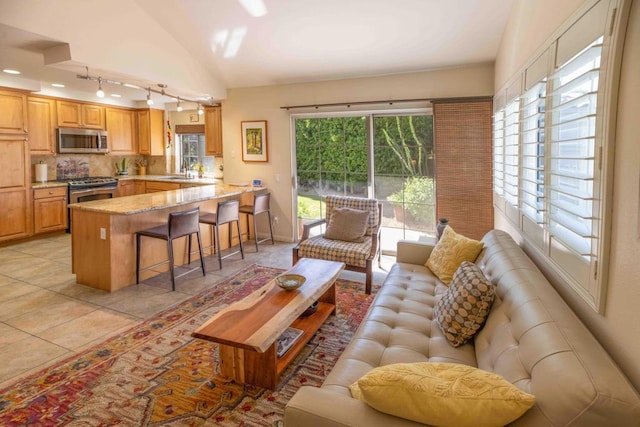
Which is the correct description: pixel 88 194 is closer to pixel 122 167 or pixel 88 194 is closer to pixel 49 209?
pixel 49 209

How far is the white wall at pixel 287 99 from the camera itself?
4738 millimetres

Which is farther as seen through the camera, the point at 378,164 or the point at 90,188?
the point at 90,188

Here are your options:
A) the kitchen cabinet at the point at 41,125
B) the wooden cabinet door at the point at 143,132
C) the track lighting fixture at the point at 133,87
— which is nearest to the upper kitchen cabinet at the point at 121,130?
the wooden cabinet door at the point at 143,132

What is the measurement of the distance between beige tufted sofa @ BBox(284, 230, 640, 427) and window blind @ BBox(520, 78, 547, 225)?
1.00ft

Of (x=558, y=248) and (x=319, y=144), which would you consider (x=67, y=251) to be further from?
(x=558, y=248)

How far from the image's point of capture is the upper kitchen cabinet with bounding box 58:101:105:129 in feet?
21.7

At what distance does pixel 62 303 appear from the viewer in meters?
3.62

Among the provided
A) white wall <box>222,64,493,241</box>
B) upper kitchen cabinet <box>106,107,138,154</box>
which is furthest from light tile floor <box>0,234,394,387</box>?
upper kitchen cabinet <box>106,107,138,154</box>

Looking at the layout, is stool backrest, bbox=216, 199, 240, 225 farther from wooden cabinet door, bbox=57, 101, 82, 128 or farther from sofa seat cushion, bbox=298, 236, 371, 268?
wooden cabinet door, bbox=57, 101, 82, 128

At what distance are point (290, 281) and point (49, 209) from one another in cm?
559

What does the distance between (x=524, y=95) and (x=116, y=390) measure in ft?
11.2

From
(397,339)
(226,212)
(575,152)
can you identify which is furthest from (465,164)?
(397,339)

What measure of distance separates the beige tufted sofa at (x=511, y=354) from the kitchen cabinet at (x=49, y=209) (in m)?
6.13

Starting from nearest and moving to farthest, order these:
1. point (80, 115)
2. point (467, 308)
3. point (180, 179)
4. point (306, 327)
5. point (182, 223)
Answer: point (467, 308) → point (306, 327) → point (182, 223) → point (80, 115) → point (180, 179)
